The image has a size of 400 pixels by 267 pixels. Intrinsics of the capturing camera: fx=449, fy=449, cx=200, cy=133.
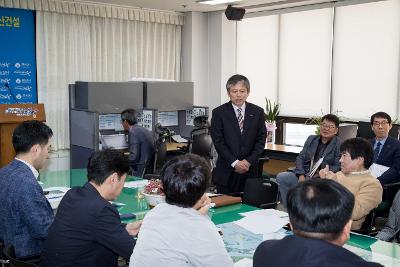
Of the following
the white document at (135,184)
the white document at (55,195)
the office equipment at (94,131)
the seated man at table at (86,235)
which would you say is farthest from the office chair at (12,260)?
the office equipment at (94,131)

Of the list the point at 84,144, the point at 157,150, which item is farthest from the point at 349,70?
the point at 84,144

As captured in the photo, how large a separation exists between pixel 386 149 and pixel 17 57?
15.5 ft

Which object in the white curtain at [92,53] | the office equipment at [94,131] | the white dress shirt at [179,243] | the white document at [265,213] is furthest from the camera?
the white curtain at [92,53]

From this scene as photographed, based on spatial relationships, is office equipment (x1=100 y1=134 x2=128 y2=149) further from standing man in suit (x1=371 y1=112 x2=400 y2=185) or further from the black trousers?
standing man in suit (x1=371 y1=112 x2=400 y2=185)

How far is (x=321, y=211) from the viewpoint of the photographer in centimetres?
127

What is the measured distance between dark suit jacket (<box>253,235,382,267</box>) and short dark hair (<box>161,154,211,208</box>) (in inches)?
16.7

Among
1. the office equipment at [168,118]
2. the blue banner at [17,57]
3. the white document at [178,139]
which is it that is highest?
the blue banner at [17,57]

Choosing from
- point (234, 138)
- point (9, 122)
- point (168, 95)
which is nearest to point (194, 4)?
point (168, 95)

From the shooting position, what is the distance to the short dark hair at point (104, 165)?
2066 mm

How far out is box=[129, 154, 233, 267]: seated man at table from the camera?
149cm

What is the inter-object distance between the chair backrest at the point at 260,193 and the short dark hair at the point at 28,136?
1.61 meters

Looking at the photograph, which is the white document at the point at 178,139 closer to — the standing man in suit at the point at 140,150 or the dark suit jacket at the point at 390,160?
the standing man in suit at the point at 140,150

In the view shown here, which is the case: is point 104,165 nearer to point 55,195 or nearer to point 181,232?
point 181,232

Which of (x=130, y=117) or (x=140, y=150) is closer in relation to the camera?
(x=140, y=150)
